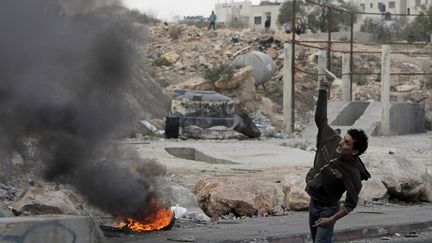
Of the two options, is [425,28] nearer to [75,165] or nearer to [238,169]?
[238,169]

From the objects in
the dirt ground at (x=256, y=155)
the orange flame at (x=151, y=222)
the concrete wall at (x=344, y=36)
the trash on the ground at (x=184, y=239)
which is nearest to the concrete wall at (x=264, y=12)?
the concrete wall at (x=344, y=36)

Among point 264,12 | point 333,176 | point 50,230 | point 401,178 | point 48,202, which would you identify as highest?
point 264,12

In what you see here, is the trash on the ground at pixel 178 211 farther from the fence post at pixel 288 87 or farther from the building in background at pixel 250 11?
the building in background at pixel 250 11

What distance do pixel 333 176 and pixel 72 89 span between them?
3.14 m

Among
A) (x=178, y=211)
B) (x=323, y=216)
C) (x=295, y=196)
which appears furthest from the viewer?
(x=295, y=196)

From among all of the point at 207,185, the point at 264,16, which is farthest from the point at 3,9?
the point at 264,16

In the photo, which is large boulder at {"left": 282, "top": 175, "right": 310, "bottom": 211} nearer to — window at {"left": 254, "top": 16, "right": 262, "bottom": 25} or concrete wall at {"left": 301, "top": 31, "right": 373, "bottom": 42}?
concrete wall at {"left": 301, "top": 31, "right": 373, "bottom": 42}

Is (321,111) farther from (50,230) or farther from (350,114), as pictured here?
(350,114)

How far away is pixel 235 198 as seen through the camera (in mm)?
11352

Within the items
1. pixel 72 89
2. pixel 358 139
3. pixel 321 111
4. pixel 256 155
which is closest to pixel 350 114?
pixel 256 155

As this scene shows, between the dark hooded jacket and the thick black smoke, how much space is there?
2710mm

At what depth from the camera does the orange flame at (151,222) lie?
9.49 meters

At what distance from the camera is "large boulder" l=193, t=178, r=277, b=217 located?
1132cm

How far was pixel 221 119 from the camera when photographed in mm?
26891
